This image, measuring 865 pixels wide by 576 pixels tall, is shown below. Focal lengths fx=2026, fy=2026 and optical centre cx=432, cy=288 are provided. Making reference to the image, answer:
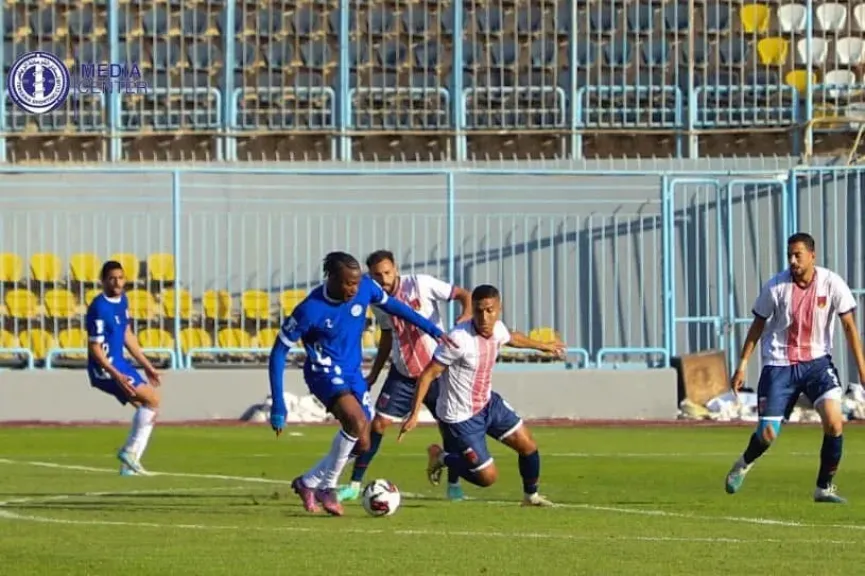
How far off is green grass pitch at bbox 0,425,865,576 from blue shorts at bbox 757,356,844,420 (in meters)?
0.63

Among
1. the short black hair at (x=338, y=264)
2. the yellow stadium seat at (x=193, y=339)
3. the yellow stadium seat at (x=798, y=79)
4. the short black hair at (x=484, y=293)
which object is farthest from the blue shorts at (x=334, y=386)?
the yellow stadium seat at (x=798, y=79)

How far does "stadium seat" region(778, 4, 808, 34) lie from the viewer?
2884 centimetres

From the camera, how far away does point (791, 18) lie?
28875 mm

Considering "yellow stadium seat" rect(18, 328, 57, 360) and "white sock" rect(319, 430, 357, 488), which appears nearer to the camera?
"white sock" rect(319, 430, 357, 488)

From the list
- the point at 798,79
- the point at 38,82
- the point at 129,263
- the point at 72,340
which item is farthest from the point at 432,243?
the point at 38,82

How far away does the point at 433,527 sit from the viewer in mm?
11648

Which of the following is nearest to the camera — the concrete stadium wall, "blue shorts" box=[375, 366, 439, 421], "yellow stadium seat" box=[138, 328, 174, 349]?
"blue shorts" box=[375, 366, 439, 421]

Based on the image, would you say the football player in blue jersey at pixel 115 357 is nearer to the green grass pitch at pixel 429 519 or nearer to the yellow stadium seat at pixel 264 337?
the green grass pitch at pixel 429 519

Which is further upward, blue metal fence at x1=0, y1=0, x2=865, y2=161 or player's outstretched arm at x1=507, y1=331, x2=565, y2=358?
blue metal fence at x1=0, y1=0, x2=865, y2=161

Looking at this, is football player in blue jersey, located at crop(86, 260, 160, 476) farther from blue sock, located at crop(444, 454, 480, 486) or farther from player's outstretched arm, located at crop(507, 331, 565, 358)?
player's outstretched arm, located at crop(507, 331, 565, 358)

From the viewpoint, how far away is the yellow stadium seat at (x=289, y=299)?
84.3 ft

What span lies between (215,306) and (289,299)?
0.94 meters

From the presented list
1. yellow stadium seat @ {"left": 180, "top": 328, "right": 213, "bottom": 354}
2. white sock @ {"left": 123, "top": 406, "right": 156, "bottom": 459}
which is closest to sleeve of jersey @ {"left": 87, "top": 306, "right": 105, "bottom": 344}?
A: white sock @ {"left": 123, "top": 406, "right": 156, "bottom": 459}

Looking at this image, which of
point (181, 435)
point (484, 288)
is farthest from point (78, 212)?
point (484, 288)
